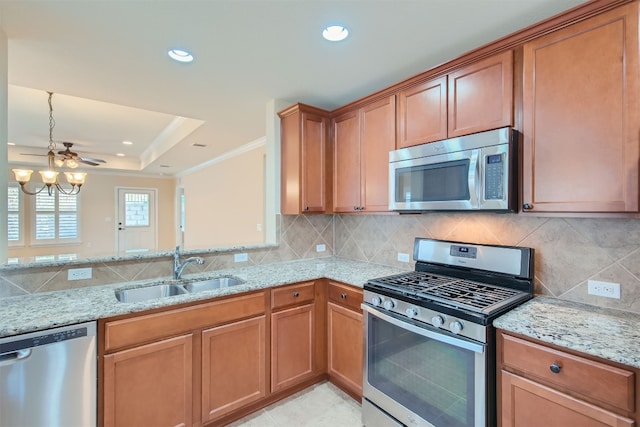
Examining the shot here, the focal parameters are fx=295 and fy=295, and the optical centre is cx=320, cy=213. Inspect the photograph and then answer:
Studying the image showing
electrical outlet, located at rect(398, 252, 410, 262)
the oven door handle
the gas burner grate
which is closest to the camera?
the oven door handle

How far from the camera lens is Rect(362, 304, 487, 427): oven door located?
1.44 m

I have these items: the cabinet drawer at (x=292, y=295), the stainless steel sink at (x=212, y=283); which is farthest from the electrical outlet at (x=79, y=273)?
the cabinet drawer at (x=292, y=295)

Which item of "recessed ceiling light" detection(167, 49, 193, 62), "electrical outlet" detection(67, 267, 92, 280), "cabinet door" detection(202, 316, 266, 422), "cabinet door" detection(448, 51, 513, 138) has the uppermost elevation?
Result: "recessed ceiling light" detection(167, 49, 193, 62)

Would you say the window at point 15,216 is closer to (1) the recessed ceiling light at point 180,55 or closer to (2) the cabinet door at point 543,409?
(1) the recessed ceiling light at point 180,55

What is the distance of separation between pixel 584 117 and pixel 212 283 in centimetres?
254

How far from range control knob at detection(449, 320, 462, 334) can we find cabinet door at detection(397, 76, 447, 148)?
3.79 feet

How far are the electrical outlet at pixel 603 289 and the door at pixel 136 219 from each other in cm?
890

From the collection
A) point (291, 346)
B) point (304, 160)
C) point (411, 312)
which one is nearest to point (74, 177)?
point (304, 160)

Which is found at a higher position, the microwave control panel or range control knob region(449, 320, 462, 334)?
the microwave control panel

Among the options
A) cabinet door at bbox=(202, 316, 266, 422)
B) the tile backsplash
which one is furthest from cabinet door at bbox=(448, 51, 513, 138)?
cabinet door at bbox=(202, 316, 266, 422)

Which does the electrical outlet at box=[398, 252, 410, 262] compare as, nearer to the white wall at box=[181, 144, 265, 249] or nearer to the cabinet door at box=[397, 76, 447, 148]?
the cabinet door at box=[397, 76, 447, 148]

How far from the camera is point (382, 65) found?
7.13 ft

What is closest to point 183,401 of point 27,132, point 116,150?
point 27,132

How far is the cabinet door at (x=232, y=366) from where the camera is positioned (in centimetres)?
187
